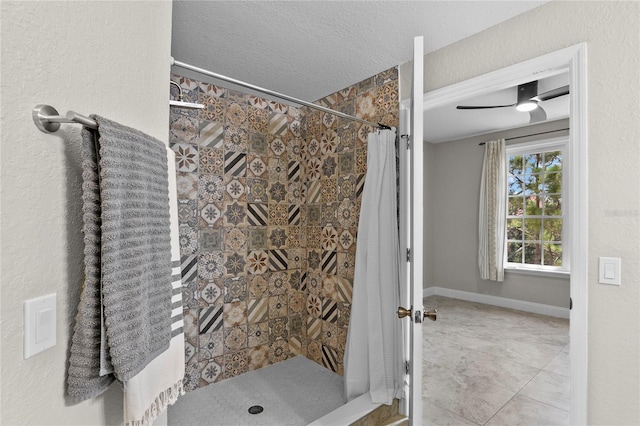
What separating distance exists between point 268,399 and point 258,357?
47cm

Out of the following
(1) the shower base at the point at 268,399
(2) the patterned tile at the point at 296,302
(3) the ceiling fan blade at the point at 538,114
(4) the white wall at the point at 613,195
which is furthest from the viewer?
(3) the ceiling fan blade at the point at 538,114

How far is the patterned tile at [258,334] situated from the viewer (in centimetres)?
258

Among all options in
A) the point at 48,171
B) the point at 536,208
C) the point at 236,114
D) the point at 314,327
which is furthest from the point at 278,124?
the point at 536,208

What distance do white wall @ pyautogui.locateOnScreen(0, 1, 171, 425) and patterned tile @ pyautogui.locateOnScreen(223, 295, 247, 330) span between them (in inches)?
60.9

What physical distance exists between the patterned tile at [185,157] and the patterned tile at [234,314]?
1.03 m

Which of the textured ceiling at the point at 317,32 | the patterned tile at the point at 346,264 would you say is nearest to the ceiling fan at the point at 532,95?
the textured ceiling at the point at 317,32

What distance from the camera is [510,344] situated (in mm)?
3238

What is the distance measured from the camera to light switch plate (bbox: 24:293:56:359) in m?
0.63

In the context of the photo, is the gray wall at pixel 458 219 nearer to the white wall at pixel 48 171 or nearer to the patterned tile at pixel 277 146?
the patterned tile at pixel 277 146

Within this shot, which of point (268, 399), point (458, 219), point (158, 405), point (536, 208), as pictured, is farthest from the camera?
point (458, 219)

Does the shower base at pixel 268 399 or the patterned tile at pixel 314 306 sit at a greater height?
the patterned tile at pixel 314 306

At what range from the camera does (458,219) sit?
5016 mm

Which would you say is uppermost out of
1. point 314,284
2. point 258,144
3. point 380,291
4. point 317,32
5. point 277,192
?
point 317,32

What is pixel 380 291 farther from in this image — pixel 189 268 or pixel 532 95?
pixel 532 95
